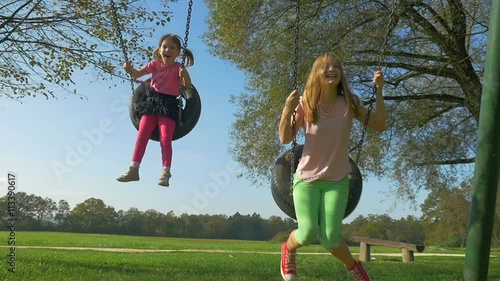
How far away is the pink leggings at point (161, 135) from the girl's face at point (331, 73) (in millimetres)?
1436

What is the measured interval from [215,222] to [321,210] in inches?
485

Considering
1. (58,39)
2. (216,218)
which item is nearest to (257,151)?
(216,218)

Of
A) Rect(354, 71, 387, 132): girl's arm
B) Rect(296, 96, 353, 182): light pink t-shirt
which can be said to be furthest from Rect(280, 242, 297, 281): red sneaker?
Rect(354, 71, 387, 132): girl's arm

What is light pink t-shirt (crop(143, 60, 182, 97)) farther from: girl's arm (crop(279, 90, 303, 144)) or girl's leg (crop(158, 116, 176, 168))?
girl's arm (crop(279, 90, 303, 144))

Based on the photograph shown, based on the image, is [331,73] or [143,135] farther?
[143,135]

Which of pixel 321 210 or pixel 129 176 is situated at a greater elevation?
pixel 129 176

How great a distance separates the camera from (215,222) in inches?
615

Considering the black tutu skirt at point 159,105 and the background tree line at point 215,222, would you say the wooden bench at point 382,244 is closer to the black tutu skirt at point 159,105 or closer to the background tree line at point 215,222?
the background tree line at point 215,222

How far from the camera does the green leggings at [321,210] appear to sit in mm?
3447

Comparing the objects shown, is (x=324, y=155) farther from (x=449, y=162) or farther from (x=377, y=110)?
(x=449, y=162)

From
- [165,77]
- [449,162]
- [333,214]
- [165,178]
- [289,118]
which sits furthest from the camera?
[449,162]

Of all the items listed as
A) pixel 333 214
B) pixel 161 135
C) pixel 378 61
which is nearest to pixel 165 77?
pixel 161 135

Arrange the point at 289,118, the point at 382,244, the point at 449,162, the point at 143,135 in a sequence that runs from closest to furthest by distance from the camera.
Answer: the point at 289,118, the point at 143,135, the point at 449,162, the point at 382,244

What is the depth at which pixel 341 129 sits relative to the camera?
3.62 meters
